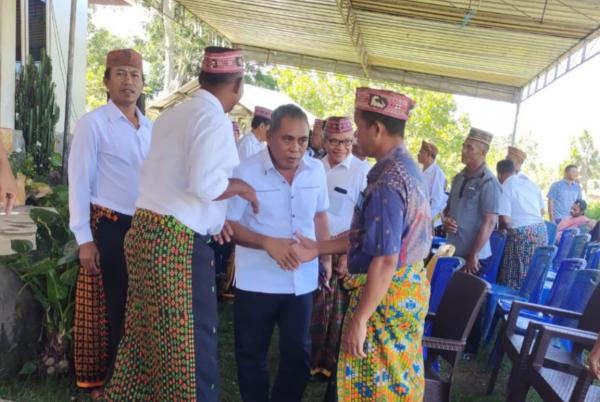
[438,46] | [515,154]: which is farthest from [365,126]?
[438,46]

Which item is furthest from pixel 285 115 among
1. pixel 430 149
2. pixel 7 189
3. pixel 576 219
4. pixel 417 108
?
pixel 417 108

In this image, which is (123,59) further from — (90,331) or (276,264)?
(90,331)

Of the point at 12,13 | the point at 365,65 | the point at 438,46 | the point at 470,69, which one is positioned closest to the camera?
the point at 12,13

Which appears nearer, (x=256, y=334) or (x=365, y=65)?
(x=256, y=334)

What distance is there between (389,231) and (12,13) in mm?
7852

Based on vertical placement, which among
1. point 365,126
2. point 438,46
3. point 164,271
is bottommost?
point 164,271

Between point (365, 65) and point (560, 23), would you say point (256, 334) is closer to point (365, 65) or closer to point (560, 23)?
A: point (560, 23)

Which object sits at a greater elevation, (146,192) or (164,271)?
(146,192)

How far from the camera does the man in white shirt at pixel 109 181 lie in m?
2.95

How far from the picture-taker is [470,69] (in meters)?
13.0

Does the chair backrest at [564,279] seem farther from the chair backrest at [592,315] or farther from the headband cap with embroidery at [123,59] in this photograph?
the headband cap with embroidery at [123,59]

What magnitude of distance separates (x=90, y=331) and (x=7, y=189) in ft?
3.85

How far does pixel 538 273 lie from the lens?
→ 15.2 ft

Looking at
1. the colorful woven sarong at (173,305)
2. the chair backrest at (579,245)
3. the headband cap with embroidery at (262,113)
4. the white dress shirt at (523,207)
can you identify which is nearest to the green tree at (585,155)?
the chair backrest at (579,245)
